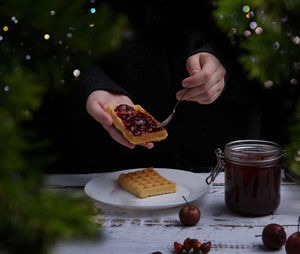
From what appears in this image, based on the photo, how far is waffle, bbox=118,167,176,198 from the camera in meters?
1.30

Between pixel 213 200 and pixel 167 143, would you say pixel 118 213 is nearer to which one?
pixel 213 200

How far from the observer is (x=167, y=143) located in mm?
1969

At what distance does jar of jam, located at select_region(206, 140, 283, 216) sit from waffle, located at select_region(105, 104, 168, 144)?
393 millimetres

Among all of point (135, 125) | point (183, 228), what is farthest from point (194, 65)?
point (183, 228)

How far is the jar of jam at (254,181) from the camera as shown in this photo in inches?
45.4

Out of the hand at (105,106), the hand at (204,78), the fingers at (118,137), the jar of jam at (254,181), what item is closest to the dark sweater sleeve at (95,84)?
the hand at (105,106)

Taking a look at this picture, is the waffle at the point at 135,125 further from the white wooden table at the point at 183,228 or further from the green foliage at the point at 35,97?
the green foliage at the point at 35,97

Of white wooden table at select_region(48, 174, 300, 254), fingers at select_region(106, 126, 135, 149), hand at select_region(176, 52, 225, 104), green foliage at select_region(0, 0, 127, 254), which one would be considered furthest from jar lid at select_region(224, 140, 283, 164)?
green foliage at select_region(0, 0, 127, 254)

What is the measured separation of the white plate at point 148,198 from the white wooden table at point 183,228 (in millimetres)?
30

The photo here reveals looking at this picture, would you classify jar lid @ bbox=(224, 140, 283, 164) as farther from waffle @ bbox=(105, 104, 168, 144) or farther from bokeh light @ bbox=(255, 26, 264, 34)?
bokeh light @ bbox=(255, 26, 264, 34)

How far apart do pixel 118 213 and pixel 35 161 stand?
0.96 metres

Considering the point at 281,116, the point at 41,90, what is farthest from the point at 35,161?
the point at 281,116

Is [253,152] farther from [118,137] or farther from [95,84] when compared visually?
[95,84]

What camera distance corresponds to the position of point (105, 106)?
1.65m
